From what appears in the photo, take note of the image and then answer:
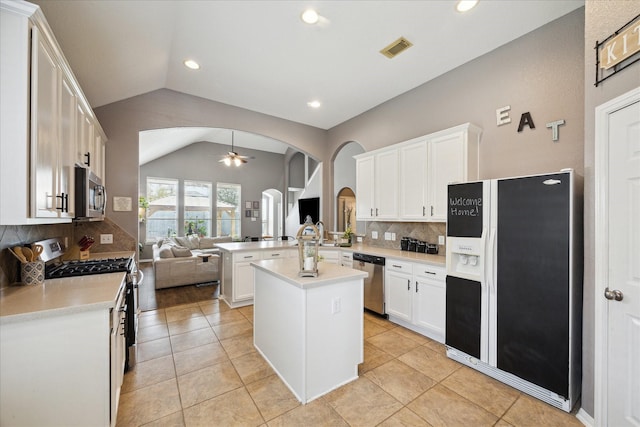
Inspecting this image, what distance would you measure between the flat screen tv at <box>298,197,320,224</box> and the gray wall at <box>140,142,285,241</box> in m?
2.10

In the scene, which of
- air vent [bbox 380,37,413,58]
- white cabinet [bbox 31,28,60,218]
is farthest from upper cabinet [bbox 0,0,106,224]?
air vent [bbox 380,37,413,58]

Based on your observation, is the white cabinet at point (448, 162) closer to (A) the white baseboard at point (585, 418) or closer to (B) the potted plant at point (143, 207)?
(A) the white baseboard at point (585, 418)

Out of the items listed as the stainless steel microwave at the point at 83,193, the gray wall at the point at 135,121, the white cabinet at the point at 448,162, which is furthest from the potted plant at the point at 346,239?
the stainless steel microwave at the point at 83,193

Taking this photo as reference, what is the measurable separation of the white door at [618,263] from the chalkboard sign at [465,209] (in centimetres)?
76

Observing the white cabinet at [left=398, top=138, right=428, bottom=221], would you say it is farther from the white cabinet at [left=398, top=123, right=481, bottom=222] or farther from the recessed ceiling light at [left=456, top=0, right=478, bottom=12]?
the recessed ceiling light at [left=456, top=0, right=478, bottom=12]

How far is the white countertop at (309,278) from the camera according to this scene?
6.39 ft

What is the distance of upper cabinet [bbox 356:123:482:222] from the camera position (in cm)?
294

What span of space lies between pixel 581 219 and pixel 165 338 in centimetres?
409

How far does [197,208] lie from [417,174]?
7.98m

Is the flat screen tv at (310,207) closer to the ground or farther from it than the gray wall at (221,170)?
closer to the ground

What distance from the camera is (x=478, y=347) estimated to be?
233 centimetres

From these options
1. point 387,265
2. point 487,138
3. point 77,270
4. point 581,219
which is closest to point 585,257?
point 581,219

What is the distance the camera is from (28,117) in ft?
4.34

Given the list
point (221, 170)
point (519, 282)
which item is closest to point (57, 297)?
point (519, 282)
